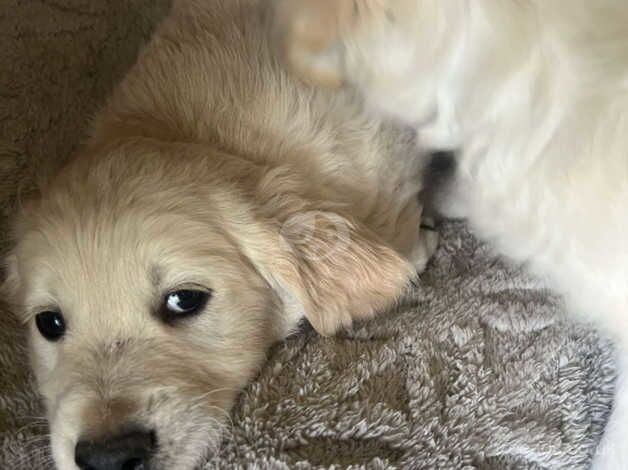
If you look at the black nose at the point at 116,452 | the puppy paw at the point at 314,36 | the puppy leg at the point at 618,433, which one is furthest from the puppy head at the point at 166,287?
the puppy leg at the point at 618,433

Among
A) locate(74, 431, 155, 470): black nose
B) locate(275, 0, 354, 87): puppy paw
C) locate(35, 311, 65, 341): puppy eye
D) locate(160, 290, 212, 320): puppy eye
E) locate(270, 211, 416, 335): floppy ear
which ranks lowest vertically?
locate(35, 311, 65, 341): puppy eye

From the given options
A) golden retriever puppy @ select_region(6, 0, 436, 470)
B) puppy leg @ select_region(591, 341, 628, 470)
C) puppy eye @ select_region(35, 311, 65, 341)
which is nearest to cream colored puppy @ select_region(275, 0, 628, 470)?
puppy leg @ select_region(591, 341, 628, 470)

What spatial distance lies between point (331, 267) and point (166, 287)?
0.22 meters

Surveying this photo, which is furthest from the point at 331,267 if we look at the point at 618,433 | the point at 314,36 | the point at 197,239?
the point at 618,433

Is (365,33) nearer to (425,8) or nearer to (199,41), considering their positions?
(425,8)

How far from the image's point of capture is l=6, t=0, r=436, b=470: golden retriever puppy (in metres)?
1.12

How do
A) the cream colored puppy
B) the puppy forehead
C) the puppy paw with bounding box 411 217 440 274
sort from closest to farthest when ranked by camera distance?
the cream colored puppy
the puppy forehead
the puppy paw with bounding box 411 217 440 274

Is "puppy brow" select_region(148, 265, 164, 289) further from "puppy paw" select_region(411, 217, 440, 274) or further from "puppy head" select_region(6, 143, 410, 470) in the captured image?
"puppy paw" select_region(411, 217, 440, 274)

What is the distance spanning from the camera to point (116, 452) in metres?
1.06

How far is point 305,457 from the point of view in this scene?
115 centimetres

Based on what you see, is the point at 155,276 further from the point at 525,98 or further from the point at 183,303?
the point at 525,98

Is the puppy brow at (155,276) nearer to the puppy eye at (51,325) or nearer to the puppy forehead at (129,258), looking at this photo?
the puppy forehead at (129,258)

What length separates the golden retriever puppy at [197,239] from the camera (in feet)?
3.67

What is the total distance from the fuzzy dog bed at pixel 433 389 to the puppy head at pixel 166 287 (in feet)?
0.20
